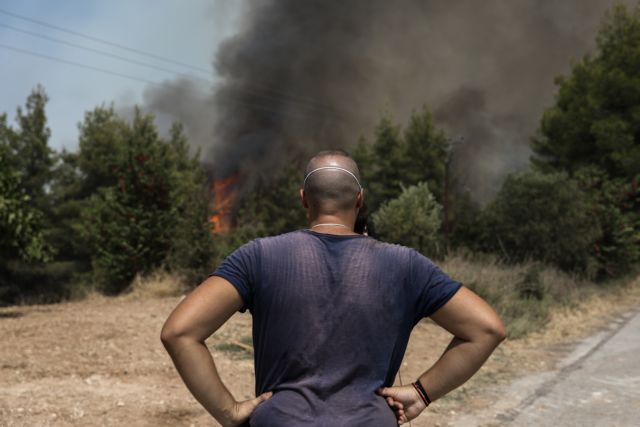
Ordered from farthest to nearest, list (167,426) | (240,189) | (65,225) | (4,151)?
(240,189)
(65,225)
(4,151)
(167,426)

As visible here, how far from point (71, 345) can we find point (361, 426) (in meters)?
5.90

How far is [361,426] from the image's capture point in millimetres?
1804

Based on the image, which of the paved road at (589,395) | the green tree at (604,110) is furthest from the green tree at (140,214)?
the green tree at (604,110)

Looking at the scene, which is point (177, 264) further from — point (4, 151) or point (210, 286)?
point (210, 286)

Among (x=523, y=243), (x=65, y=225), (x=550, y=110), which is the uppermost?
(x=550, y=110)

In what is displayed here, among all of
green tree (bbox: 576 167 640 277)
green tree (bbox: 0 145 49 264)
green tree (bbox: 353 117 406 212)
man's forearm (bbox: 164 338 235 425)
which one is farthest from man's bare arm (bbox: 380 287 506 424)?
green tree (bbox: 353 117 406 212)

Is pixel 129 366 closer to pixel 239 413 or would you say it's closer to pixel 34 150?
pixel 239 413

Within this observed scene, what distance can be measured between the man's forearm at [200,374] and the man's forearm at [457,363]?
66 centimetres

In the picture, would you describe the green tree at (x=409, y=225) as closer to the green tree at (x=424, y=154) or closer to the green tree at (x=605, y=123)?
the green tree at (x=605, y=123)

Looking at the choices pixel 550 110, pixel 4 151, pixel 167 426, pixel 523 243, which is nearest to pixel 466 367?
pixel 167 426

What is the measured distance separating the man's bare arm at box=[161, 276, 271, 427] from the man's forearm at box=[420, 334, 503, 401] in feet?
1.82

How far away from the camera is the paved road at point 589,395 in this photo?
5137mm

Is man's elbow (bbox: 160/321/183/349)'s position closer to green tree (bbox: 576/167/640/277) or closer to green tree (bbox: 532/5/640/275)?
green tree (bbox: 576/167/640/277)

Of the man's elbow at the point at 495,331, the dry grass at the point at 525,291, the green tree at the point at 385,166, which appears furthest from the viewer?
the green tree at the point at 385,166
